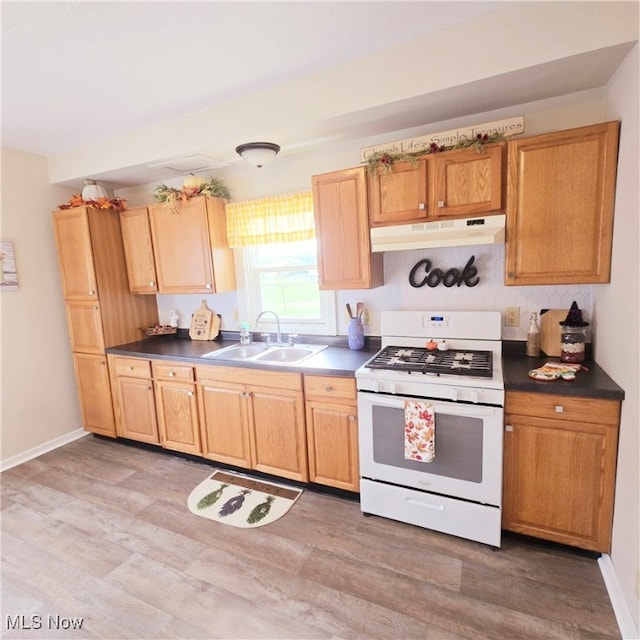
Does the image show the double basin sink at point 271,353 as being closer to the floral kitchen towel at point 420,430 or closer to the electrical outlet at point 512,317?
the floral kitchen towel at point 420,430

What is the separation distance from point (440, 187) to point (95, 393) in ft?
11.2

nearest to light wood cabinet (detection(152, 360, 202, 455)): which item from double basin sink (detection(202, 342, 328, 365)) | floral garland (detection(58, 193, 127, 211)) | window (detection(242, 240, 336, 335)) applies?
double basin sink (detection(202, 342, 328, 365))

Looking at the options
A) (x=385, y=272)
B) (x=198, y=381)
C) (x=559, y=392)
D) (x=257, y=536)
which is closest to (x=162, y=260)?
(x=198, y=381)

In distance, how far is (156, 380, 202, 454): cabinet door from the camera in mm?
2848

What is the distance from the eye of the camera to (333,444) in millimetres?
2334

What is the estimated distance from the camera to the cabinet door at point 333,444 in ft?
7.45

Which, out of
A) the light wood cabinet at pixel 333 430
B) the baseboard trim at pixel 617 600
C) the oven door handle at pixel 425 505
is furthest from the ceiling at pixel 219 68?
the baseboard trim at pixel 617 600

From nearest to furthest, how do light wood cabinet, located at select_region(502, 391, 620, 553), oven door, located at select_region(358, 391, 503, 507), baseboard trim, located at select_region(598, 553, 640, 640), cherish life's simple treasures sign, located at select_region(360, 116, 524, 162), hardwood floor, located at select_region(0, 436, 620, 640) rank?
baseboard trim, located at select_region(598, 553, 640, 640)
hardwood floor, located at select_region(0, 436, 620, 640)
light wood cabinet, located at select_region(502, 391, 620, 553)
oven door, located at select_region(358, 391, 503, 507)
cherish life's simple treasures sign, located at select_region(360, 116, 524, 162)

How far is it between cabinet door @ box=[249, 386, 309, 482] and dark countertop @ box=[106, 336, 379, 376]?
0.66 feet

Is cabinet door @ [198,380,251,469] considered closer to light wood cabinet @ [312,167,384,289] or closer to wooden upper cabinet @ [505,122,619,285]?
light wood cabinet @ [312,167,384,289]

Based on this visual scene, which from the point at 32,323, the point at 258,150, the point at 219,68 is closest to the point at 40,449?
the point at 32,323

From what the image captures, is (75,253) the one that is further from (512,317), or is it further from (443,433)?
(512,317)

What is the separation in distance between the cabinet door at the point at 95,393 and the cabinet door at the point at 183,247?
0.97m

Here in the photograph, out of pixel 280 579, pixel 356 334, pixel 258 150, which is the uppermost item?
pixel 258 150
